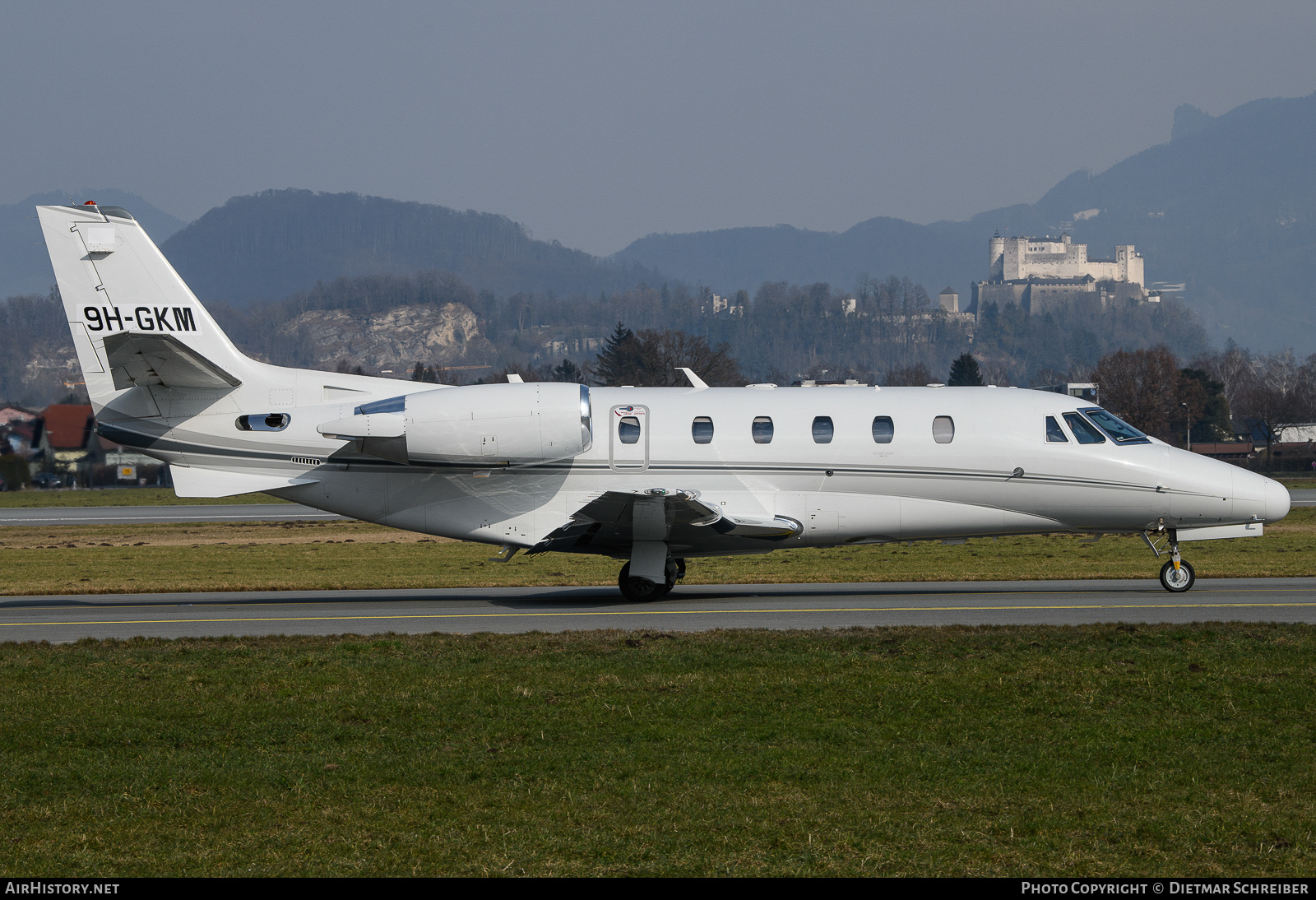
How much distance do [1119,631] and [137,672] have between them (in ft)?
38.6

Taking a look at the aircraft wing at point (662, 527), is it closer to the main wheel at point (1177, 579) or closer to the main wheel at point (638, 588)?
the main wheel at point (638, 588)

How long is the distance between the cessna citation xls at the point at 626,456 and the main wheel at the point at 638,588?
3cm

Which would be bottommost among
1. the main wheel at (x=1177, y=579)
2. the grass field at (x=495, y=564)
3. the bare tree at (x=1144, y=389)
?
the grass field at (x=495, y=564)

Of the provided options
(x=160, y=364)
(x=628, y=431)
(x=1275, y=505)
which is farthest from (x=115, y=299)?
(x=1275, y=505)

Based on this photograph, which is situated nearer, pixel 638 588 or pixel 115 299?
pixel 115 299

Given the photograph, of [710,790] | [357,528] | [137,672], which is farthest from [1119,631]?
[357,528]

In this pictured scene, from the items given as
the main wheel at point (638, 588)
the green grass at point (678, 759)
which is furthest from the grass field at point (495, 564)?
the green grass at point (678, 759)

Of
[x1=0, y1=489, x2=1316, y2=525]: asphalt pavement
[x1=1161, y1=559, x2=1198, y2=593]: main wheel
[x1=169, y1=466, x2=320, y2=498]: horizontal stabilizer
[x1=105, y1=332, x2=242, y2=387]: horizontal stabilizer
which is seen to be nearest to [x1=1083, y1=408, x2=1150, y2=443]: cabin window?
[x1=1161, y1=559, x2=1198, y2=593]: main wheel

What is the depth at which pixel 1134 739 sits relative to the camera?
10.1 meters

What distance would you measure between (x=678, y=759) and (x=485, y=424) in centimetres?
1101

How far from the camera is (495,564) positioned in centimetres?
2980

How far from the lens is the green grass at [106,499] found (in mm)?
67562

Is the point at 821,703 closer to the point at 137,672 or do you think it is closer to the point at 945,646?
the point at 945,646

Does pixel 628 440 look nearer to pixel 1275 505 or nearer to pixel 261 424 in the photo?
pixel 261 424
